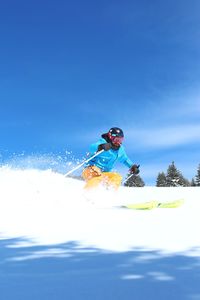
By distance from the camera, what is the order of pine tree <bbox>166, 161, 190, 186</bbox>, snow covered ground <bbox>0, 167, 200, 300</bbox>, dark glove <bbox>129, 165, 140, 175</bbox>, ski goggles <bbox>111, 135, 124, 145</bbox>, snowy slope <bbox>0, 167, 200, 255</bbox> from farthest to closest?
1. pine tree <bbox>166, 161, 190, 186</bbox>
2. dark glove <bbox>129, 165, 140, 175</bbox>
3. ski goggles <bbox>111, 135, 124, 145</bbox>
4. snowy slope <bbox>0, 167, 200, 255</bbox>
5. snow covered ground <bbox>0, 167, 200, 300</bbox>

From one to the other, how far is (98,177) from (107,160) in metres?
1.01

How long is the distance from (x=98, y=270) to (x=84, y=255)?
0.58m

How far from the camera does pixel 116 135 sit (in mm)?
12453

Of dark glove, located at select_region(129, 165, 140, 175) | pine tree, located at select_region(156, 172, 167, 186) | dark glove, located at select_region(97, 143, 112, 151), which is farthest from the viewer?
pine tree, located at select_region(156, 172, 167, 186)

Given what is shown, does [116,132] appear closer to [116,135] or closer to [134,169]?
[116,135]

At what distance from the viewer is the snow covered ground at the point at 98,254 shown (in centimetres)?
286

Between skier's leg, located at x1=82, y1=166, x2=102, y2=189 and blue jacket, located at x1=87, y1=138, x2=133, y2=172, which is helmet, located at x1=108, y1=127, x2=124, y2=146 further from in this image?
skier's leg, located at x1=82, y1=166, x2=102, y2=189

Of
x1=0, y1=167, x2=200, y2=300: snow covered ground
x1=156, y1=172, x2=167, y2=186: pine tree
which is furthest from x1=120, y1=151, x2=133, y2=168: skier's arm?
x1=156, y1=172, x2=167, y2=186: pine tree

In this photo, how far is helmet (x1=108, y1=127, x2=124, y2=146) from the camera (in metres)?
12.4

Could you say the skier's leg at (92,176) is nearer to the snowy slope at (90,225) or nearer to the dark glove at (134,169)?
the dark glove at (134,169)

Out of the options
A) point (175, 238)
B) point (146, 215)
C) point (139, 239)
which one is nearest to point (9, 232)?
point (139, 239)

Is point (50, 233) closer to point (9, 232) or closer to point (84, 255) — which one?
point (9, 232)

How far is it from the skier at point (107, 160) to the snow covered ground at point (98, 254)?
A: 179 inches

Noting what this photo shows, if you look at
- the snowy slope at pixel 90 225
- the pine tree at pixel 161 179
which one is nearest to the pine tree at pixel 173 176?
the pine tree at pixel 161 179
